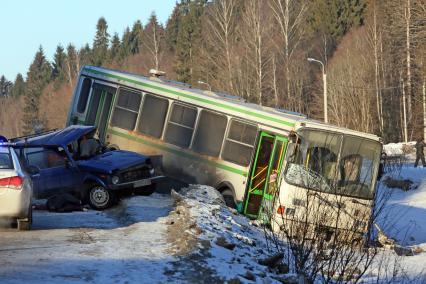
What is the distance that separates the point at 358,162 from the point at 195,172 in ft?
16.9

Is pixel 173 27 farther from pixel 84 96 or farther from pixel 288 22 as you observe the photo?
pixel 84 96

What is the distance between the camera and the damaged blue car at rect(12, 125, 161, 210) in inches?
651

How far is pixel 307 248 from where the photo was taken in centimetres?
920

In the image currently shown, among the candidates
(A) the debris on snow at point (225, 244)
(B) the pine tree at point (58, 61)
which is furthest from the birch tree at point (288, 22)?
(B) the pine tree at point (58, 61)

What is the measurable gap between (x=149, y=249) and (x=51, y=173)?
259 inches

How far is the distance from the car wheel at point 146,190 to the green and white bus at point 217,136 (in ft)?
5.49

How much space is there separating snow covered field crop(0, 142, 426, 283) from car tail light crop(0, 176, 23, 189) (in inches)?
33.4

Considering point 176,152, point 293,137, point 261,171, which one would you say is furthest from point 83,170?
point 293,137

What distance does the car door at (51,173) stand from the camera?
54.7ft

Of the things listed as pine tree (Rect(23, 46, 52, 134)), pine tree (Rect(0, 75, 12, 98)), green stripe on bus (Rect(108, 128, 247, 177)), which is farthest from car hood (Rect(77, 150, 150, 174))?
pine tree (Rect(0, 75, 12, 98))

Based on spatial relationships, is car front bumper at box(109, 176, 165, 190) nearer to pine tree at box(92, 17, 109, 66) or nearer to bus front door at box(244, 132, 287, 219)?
bus front door at box(244, 132, 287, 219)

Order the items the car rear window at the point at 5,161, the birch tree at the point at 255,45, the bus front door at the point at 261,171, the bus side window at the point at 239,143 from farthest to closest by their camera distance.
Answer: the birch tree at the point at 255,45, the bus side window at the point at 239,143, the bus front door at the point at 261,171, the car rear window at the point at 5,161

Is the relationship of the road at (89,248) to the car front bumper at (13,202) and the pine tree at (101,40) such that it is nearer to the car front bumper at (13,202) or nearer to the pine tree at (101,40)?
the car front bumper at (13,202)

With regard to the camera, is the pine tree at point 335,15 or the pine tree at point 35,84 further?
the pine tree at point 35,84
